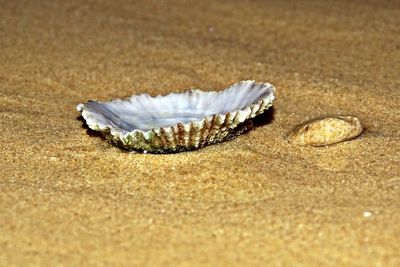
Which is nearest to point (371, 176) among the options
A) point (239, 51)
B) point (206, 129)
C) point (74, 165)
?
point (206, 129)

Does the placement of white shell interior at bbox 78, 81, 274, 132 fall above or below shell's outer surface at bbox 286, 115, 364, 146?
above

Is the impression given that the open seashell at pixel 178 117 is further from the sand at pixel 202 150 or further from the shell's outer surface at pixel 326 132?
the shell's outer surface at pixel 326 132

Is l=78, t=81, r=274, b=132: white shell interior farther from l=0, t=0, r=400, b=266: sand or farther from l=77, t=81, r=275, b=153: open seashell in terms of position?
l=0, t=0, r=400, b=266: sand

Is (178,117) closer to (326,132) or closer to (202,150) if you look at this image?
(202,150)

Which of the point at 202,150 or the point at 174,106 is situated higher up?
the point at 174,106

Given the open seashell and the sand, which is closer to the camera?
the sand

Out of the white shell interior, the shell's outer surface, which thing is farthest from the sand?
the white shell interior

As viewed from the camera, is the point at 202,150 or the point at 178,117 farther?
the point at 178,117

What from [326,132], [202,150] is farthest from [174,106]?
[326,132]

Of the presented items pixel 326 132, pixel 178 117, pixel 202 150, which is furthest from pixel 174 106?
pixel 326 132
